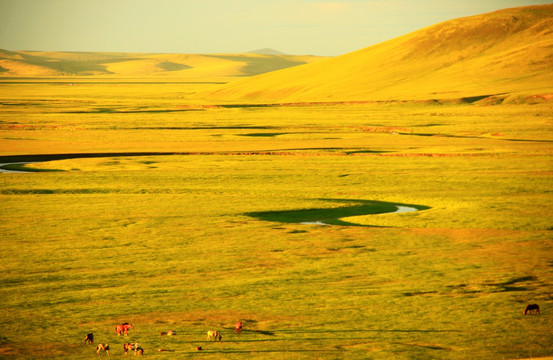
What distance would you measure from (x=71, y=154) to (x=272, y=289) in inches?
1680

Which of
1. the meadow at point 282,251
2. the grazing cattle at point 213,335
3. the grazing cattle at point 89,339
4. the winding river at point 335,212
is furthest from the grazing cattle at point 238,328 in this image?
the winding river at point 335,212

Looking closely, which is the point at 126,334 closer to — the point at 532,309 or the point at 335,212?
the point at 532,309

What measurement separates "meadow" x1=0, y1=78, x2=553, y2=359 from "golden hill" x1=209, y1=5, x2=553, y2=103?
211ft

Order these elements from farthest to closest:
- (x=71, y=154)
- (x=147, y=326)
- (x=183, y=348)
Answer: (x=71, y=154)
(x=147, y=326)
(x=183, y=348)

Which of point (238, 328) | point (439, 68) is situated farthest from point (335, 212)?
point (439, 68)

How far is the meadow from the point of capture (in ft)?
61.6

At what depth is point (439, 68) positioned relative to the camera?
14625 cm

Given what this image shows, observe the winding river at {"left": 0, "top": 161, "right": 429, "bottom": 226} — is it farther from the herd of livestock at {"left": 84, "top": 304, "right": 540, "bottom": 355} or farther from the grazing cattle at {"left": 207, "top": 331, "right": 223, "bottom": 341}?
the grazing cattle at {"left": 207, "top": 331, "right": 223, "bottom": 341}

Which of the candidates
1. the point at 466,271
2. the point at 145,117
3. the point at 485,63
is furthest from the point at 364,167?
the point at 485,63

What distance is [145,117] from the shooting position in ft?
345

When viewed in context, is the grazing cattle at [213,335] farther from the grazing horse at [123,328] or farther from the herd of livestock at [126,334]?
the grazing horse at [123,328]

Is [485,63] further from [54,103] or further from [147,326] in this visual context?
[147,326]

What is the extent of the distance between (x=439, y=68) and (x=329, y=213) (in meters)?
116

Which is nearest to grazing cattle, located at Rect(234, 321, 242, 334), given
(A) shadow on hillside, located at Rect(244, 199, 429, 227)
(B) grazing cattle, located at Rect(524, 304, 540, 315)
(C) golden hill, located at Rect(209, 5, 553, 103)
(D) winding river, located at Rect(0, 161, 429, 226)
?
(B) grazing cattle, located at Rect(524, 304, 540, 315)
